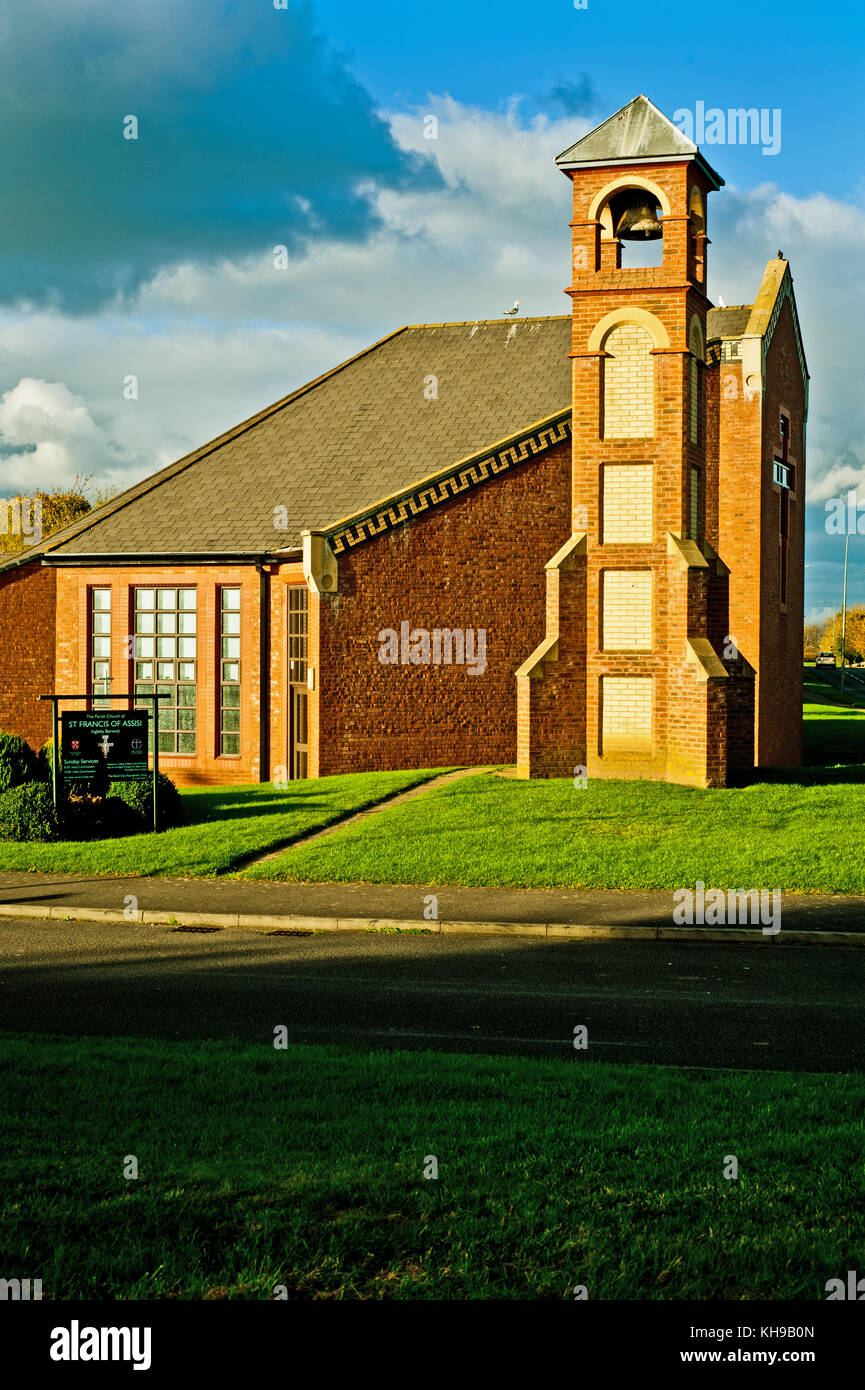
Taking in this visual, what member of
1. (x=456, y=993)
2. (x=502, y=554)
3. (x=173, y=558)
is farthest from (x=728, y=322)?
(x=456, y=993)

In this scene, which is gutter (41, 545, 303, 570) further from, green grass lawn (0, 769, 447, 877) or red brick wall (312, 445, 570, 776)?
green grass lawn (0, 769, 447, 877)

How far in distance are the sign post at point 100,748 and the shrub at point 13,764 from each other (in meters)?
0.74

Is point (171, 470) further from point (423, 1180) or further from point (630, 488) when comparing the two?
point (423, 1180)

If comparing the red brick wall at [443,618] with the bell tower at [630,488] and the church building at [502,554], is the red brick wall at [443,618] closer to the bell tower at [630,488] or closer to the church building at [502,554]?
the church building at [502,554]

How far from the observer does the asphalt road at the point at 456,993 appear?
9.14 meters

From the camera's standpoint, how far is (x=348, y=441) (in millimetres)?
31625

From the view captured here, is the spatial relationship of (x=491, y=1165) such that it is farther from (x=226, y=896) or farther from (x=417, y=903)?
(x=226, y=896)

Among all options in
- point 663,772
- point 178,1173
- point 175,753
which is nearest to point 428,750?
point 663,772

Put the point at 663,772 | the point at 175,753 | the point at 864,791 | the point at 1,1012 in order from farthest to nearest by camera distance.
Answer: the point at 175,753, the point at 663,772, the point at 864,791, the point at 1,1012

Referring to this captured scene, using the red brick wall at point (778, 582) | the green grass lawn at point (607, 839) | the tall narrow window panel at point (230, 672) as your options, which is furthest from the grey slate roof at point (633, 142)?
A: the tall narrow window panel at point (230, 672)

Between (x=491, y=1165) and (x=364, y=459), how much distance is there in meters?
26.4

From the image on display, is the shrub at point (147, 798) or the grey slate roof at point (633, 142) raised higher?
the grey slate roof at point (633, 142)
